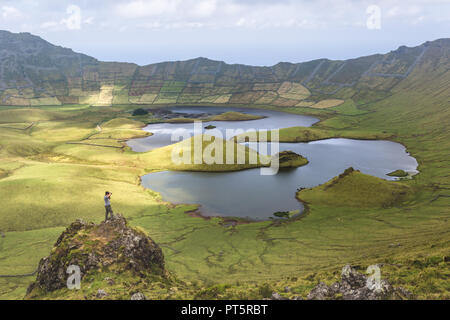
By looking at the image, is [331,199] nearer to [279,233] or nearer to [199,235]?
[279,233]

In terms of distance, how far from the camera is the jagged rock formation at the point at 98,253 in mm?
32062

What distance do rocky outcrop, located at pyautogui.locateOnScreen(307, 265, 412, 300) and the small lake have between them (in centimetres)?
4741

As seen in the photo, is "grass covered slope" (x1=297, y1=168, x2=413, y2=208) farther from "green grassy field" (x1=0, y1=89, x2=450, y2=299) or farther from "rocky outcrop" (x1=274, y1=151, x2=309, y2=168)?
"rocky outcrop" (x1=274, y1=151, x2=309, y2=168)

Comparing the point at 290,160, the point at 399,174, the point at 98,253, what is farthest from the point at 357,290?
the point at 290,160

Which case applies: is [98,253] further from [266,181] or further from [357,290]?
[266,181]

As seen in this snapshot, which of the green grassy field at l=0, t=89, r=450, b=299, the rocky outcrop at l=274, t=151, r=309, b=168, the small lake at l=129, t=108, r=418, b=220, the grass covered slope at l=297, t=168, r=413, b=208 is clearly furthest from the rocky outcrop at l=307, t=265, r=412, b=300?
the rocky outcrop at l=274, t=151, r=309, b=168

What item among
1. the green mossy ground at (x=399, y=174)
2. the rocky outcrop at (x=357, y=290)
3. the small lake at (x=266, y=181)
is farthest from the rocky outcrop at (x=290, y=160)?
the rocky outcrop at (x=357, y=290)

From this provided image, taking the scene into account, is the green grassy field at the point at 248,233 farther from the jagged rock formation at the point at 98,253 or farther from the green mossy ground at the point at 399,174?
the jagged rock formation at the point at 98,253

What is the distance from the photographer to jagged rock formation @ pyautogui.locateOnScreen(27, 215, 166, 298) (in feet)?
105

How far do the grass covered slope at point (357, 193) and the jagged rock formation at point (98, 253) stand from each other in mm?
58421

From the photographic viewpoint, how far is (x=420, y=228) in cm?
6062

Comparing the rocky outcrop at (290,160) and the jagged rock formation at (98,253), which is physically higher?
the rocky outcrop at (290,160)

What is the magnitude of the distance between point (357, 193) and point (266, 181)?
31.1 m
